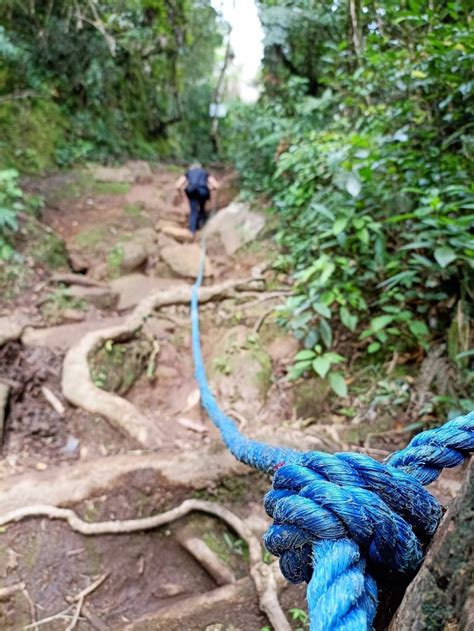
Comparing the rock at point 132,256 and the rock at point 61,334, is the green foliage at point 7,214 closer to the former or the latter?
the rock at point 61,334

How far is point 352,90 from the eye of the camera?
12.4ft

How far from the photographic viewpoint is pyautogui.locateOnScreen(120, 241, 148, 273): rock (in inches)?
205

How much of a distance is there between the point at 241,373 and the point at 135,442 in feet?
3.14

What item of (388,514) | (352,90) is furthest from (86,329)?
(388,514)

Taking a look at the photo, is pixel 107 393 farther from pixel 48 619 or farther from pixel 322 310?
pixel 322 310

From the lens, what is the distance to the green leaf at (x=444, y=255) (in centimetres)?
235

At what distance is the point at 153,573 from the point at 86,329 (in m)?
2.20

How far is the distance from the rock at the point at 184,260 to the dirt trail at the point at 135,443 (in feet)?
0.08

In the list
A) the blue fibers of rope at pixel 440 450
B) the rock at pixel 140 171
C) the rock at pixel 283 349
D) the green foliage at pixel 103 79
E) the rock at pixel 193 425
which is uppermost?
the green foliage at pixel 103 79

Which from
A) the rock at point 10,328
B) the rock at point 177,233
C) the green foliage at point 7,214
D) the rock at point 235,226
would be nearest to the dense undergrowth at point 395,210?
the rock at point 235,226

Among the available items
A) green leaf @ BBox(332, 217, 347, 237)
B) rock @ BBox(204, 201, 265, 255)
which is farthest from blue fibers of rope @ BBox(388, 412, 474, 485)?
rock @ BBox(204, 201, 265, 255)

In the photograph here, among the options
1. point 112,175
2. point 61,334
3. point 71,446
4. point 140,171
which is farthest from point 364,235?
point 140,171

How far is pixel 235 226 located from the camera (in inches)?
229

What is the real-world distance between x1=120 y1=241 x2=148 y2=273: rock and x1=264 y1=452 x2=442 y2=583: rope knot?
4.69 metres
